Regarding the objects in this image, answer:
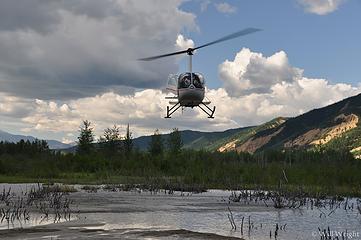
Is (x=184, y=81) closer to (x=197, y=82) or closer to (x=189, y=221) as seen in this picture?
(x=197, y=82)

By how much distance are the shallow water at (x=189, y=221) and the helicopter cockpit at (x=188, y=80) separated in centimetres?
2129

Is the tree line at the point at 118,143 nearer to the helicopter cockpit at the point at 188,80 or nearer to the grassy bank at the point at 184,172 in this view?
the grassy bank at the point at 184,172

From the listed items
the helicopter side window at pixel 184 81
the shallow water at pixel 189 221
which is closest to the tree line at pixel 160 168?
the helicopter side window at pixel 184 81

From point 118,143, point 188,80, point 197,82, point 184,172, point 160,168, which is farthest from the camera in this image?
point 118,143

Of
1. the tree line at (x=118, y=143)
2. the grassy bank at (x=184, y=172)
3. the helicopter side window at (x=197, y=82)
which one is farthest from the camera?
the tree line at (x=118, y=143)

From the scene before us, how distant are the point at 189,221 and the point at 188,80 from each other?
2976 centimetres

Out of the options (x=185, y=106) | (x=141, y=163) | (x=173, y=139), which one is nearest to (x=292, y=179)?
(x=185, y=106)

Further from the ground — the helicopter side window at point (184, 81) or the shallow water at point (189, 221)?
the helicopter side window at point (184, 81)

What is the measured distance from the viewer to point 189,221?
2206 cm

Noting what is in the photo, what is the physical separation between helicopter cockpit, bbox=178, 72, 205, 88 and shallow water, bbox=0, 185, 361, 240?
2129 centimetres

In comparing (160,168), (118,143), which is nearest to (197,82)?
(160,168)

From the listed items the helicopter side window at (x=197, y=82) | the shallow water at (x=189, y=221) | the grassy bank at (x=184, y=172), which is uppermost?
the helicopter side window at (x=197, y=82)

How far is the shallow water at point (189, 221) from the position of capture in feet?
59.7

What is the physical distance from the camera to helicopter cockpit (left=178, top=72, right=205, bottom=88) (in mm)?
50656
